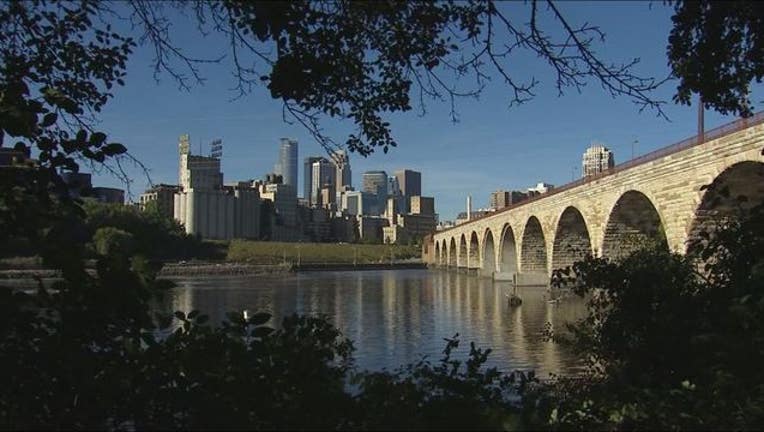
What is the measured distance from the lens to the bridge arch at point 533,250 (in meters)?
50.9

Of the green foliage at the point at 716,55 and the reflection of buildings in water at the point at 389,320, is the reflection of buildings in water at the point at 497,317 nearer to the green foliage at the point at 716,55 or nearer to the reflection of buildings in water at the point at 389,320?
the reflection of buildings in water at the point at 389,320

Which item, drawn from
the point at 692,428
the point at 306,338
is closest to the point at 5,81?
the point at 306,338

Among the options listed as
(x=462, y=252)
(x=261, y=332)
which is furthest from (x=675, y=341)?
(x=462, y=252)

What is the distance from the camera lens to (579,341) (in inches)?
258

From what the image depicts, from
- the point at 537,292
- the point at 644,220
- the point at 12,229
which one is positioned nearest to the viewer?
the point at 12,229

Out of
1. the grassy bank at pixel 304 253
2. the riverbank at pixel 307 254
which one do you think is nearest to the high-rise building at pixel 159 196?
the riverbank at pixel 307 254

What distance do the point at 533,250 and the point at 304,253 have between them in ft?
221

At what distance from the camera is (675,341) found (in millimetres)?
5066

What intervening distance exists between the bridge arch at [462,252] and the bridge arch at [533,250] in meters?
32.4

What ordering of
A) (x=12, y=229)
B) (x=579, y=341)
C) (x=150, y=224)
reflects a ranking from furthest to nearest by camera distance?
(x=150, y=224)
(x=579, y=341)
(x=12, y=229)

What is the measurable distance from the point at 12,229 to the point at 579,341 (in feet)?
15.9

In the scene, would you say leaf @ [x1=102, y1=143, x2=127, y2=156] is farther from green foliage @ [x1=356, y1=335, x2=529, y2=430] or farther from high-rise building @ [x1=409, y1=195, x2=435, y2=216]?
high-rise building @ [x1=409, y1=195, x2=435, y2=216]

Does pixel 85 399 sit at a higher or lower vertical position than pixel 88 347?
lower

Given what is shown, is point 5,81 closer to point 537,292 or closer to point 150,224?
point 537,292
